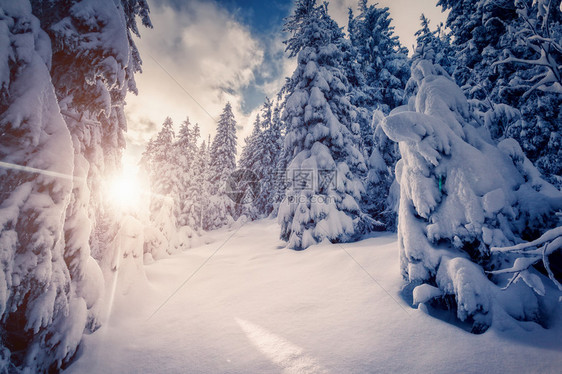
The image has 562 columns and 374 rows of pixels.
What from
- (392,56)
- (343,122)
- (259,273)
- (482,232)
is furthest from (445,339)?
(392,56)

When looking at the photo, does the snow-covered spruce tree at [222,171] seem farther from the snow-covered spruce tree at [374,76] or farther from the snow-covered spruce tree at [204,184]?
the snow-covered spruce tree at [374,76]

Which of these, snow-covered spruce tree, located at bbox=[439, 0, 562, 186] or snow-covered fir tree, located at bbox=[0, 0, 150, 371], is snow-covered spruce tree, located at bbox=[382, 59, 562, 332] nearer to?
snow-covered fir tree, located at bbox=[0, 0, 150, 371]

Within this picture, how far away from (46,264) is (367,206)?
13.8 meters

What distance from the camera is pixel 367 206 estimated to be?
14.0m

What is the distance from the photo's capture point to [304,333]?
154 inches

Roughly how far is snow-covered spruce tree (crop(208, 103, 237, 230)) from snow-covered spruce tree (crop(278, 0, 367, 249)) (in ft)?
61.9

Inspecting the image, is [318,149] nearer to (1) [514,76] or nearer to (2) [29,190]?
(2) [29,190]

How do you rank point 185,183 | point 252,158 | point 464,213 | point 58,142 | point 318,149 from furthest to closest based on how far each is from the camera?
point 252,158 → point 185,183 → point 318,149 → point 464,213 → point 58,142

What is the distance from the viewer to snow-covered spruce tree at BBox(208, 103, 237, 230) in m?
28.8

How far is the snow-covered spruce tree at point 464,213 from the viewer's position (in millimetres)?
3520

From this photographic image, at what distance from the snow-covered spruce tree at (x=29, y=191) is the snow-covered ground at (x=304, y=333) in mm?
988

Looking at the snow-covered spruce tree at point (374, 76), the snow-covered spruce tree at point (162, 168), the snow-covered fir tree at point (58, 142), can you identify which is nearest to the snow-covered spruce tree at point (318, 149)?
the snow-covered spruce tree at point (374, 76)

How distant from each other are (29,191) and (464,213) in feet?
21.1

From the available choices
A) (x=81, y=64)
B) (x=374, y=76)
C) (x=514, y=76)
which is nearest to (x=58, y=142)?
(x=81, y=64)
